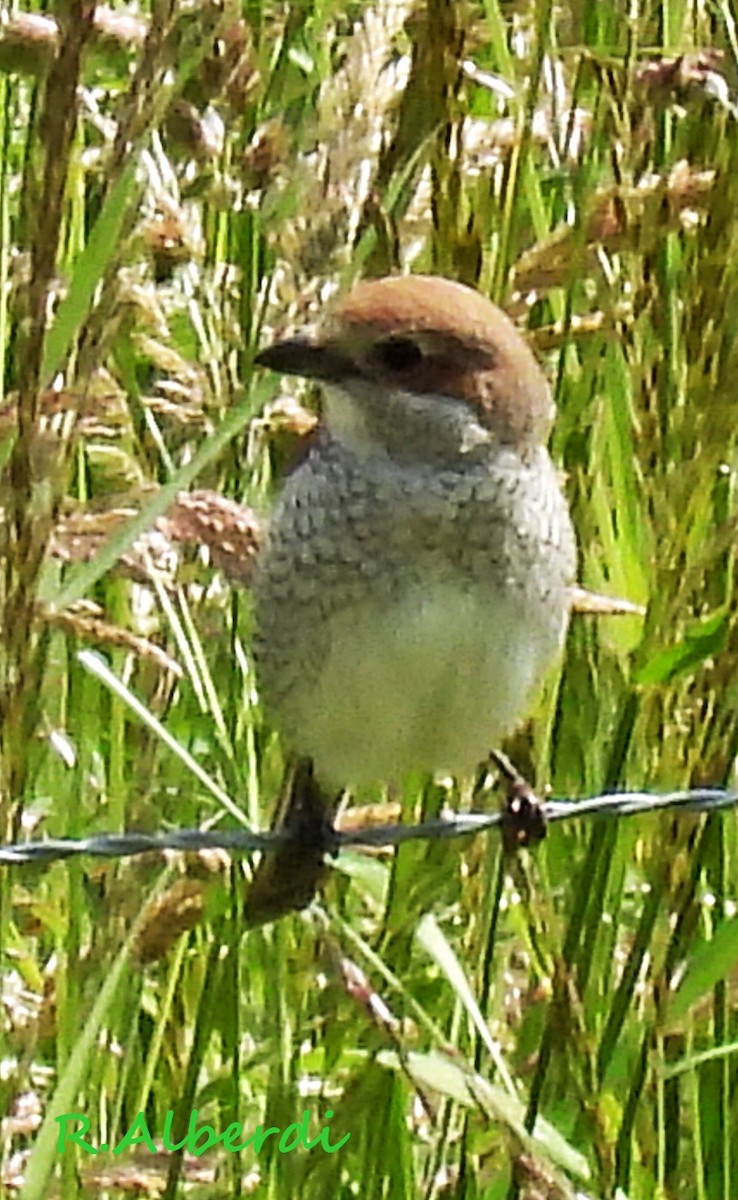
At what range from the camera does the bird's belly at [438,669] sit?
1.40 meters

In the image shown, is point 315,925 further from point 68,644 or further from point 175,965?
point 68,644

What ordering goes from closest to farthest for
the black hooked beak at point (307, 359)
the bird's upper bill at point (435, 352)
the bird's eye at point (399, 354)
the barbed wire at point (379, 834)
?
the barbed wire at point (379, 834) → the black hooked beak at point (307, 359) → the bird's upper bill at point (435, 352) → the bird's eye at point (399, 354)

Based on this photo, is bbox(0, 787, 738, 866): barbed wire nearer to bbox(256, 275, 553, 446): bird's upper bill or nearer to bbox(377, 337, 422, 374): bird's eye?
bbox(256, 275, 553, 446): bird's upper bill

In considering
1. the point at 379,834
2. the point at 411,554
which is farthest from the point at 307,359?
the point at 379,834

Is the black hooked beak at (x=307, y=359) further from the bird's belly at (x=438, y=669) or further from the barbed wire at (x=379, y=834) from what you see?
the barbed wire at (x=379, y=834)

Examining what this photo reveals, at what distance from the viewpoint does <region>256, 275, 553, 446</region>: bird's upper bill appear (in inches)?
53.6

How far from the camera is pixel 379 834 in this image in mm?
1189

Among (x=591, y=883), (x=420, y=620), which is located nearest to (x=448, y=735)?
(x=420, y=620)

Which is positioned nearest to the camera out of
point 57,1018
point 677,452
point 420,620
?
point 677,452

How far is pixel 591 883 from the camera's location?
1.12 meters

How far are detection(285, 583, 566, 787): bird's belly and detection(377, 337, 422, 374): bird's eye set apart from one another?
18cm

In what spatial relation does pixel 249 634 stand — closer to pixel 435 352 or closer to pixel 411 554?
pixel 411 554

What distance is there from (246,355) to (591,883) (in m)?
0.38

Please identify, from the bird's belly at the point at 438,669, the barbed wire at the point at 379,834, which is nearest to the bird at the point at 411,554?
the bird's belly at the point at 438,669
